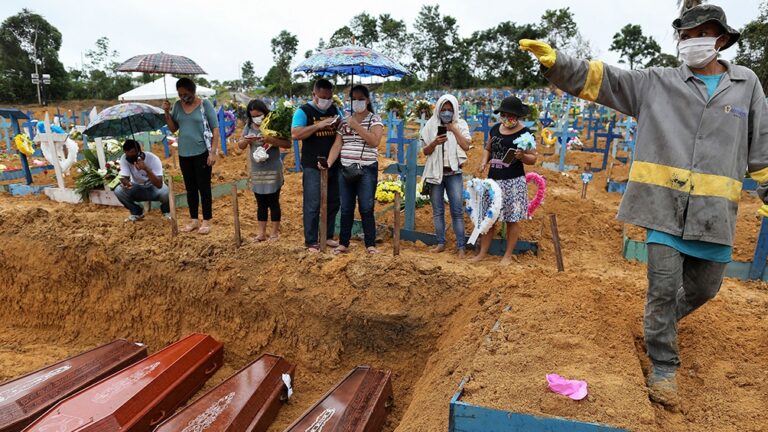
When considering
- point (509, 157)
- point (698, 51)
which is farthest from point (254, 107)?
point (698, 51)

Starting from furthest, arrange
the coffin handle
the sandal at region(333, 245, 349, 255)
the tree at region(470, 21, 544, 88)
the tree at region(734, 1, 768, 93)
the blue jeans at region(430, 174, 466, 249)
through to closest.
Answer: the tree at region(470, 21, 544, 88)
the tree at region(734, 1, 768, 93)
the blue jeans at region(430, 174, 466, 249)
the sandal at region(333, 245, 349, 255)
the coffin handle

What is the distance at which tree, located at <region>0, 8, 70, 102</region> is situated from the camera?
117 feet

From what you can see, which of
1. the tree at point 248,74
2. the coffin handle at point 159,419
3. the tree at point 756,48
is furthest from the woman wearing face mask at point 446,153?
the tree at point 248,74

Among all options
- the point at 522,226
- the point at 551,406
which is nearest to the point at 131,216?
the point at 522,226

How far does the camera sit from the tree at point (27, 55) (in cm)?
3556

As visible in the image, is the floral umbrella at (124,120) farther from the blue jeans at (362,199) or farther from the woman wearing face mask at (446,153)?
the woman wearing face mask at (446,153)

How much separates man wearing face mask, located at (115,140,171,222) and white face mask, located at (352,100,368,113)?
3197 millimetres

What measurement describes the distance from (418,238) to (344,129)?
77.1 inches

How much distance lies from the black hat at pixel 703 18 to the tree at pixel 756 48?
24967 millimetres

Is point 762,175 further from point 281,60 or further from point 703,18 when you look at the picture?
point 281,60

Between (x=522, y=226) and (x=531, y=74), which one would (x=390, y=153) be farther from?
(x=531, y=74)

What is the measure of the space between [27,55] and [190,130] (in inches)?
1635

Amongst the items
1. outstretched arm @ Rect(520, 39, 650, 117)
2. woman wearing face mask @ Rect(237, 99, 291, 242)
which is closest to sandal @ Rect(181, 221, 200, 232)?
woman wearing face mask @ Rect(237, 99, 291, 242)

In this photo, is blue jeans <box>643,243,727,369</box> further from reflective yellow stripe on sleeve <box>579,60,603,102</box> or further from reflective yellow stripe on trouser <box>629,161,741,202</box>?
reflective yellow stripe on sleeve <box>579,60,603,102</box>
